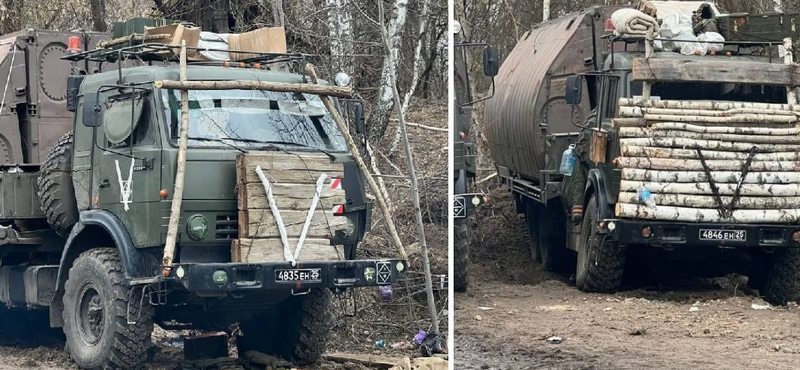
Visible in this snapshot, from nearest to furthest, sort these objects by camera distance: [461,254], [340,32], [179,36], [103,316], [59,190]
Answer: [461,254]
[103,316]
[179,36]
[59,190]
[340,32]

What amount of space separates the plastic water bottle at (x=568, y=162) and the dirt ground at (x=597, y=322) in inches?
29.8

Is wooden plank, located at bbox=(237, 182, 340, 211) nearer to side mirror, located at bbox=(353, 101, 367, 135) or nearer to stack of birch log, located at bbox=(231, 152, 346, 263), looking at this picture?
stack of birch log, located at bbox=(231, 152, 346, 263)

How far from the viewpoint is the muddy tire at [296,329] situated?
9.12 metres

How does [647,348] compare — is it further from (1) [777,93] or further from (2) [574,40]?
(2) [574,40]

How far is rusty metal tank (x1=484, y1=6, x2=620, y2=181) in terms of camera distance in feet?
38.4

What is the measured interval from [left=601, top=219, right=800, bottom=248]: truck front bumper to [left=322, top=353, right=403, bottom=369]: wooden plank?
2001 mm

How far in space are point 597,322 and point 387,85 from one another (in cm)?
411

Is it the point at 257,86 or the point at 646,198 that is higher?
the point at 257,86

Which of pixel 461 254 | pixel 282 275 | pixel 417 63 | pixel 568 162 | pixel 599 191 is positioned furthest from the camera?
pixel 417 63

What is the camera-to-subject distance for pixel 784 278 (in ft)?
33.4

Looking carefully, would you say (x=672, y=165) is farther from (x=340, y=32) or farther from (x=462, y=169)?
(x=340, y=32)

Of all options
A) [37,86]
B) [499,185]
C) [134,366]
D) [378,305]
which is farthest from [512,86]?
[134,366]

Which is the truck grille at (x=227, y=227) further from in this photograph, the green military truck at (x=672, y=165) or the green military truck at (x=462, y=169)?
the green military truck at (x=672, y=165)

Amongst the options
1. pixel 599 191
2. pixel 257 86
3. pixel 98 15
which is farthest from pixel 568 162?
pixel 98 15
